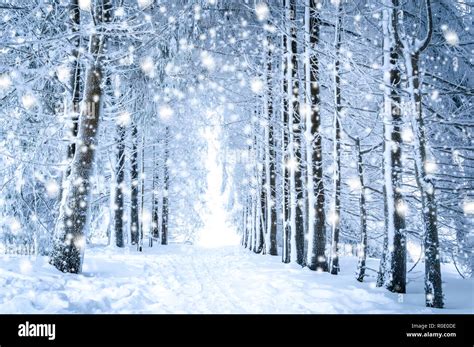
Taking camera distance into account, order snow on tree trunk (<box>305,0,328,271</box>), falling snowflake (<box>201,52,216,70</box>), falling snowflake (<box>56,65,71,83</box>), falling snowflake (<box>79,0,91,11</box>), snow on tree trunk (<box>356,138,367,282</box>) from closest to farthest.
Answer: falling snowflake (<box>79,0,91,11</box>), snow on tree trunk (<box>356,138,367,282</box>), falling snowflake (<box>56,65,71,83</box>), snow on tree trunk (<box>305,0,328,271</box>), falling snowflake (<box>201,52,216,70</box>)

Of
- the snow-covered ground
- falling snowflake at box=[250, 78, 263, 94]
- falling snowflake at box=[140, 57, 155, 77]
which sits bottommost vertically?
the snow-covered ground

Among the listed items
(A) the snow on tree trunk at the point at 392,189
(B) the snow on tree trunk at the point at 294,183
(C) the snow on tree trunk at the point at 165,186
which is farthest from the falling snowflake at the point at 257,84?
(C) the snow on tree trunk at the point at 165,186

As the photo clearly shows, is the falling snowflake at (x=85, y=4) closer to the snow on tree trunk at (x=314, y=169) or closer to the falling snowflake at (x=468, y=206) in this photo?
the snow on tree trunk at (x=314, y=169)

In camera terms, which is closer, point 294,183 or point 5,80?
point 5,80

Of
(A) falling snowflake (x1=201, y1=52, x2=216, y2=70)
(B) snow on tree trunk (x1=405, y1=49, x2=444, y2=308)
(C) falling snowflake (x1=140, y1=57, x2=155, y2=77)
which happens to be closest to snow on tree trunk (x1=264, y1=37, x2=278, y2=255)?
(A) falling snowflake (x1=201, y1=52, x2=216, y2=70)

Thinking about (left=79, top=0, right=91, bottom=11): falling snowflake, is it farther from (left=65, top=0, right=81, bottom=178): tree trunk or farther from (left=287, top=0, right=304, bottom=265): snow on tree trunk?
(left=287, top=0, right=304, bottom=265): snow on tree trunk

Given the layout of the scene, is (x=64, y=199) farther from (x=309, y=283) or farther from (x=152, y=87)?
(x=309, y=283)

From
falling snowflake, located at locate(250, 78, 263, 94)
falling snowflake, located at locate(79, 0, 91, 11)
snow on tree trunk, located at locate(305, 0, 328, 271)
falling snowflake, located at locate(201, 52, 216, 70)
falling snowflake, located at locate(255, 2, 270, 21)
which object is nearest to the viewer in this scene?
falling snowflake, located at locate(79, 0, 91, 11)

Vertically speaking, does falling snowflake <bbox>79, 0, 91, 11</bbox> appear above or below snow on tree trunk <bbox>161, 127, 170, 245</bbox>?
above

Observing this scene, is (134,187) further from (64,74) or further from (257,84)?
(64,74)

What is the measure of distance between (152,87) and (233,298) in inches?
270

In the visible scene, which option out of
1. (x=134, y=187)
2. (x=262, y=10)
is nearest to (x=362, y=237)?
(x=262, y=10)
